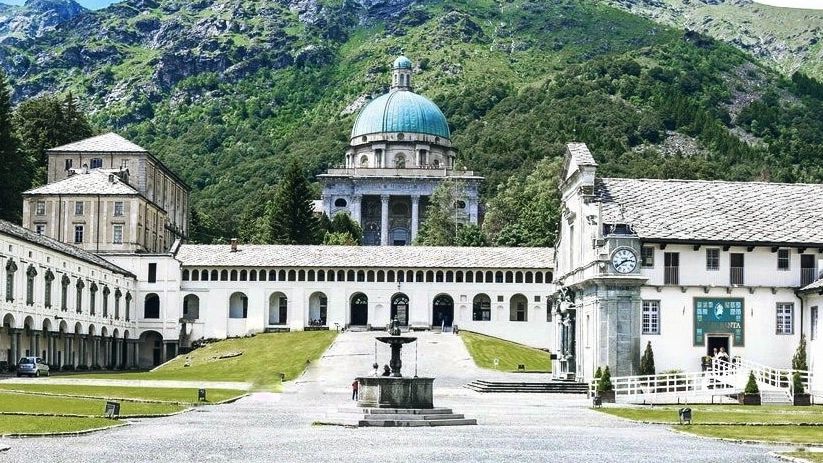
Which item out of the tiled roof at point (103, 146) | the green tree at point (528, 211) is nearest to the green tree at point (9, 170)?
the tiled roof at point (103, 146)

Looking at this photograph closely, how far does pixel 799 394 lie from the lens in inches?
2327

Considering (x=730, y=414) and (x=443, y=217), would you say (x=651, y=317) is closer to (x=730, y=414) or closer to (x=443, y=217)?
(x=730, y=414)

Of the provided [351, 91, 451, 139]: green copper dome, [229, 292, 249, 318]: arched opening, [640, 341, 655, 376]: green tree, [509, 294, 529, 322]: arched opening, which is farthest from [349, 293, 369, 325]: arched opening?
[351, 91, 451, 139]: green copper dome

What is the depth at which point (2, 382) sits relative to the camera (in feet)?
228

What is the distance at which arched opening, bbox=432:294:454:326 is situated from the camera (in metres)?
120

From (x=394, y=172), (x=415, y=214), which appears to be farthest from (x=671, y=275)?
(x=394, y=172)

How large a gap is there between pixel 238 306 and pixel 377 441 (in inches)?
3264

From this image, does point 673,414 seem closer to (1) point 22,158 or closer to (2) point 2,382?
(2) point 2,382

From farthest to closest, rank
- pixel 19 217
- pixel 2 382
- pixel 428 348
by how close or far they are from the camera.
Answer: pixel 19 217 → pixel 428 348 → pixel 2 382

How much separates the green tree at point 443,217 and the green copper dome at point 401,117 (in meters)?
16.9

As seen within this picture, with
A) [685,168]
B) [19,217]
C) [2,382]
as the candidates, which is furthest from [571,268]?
[685,168]

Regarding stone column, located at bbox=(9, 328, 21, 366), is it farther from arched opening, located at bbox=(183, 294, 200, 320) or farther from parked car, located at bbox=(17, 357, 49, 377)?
arched opening, located at bbox=(183, 294, 200, 320)

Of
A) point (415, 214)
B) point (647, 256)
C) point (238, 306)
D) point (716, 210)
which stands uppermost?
point (415, 214)

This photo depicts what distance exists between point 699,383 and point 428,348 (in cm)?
3738
